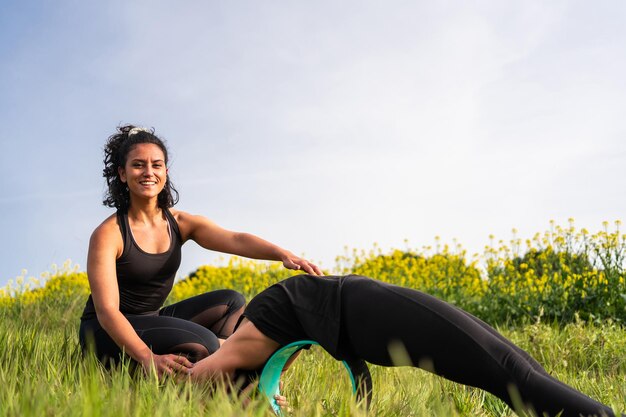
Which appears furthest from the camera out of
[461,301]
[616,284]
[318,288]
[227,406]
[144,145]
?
[461,301]

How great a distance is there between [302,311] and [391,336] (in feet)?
1.13

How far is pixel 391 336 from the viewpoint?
7.84 ft

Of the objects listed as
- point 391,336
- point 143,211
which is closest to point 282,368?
point 391,336

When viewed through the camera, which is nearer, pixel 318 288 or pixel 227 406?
pixel 227 406

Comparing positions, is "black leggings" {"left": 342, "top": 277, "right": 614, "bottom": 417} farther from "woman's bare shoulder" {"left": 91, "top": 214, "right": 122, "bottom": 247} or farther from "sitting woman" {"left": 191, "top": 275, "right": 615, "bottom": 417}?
"woman's bare shoulder" {"left": 91, "top": 214, "right": 122, "bottom": 247}

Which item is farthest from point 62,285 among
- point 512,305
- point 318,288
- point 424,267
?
point 318,288

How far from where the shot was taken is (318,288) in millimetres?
2508

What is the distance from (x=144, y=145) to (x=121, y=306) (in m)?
0.96

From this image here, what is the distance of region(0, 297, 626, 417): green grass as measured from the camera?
2.06 meters

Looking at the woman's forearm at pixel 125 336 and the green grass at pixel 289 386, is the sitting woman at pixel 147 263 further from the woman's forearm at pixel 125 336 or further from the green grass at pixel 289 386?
the green grass at pixel 289 386

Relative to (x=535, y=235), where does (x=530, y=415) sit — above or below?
below

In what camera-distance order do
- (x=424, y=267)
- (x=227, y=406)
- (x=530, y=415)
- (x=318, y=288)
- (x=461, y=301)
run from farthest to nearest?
(x=424, y=267) → (x=461, y=301) → (x=318, y=288) → (x=530, y=415) → (x=227, y=406)

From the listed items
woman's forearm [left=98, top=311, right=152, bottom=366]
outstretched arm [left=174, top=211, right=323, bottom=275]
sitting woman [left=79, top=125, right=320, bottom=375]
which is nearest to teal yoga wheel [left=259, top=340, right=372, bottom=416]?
sitting woman [left=79, top=125, right=320, bottom=375]

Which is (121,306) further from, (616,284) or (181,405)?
(616,284)
